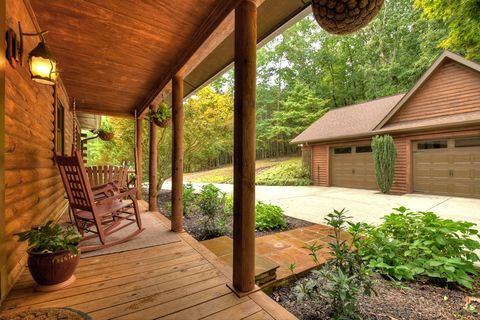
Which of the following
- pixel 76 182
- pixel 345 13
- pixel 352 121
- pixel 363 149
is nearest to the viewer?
pixel 345 13

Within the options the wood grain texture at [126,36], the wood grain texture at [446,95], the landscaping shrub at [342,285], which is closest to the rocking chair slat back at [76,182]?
the wood grain texture at [126,36]

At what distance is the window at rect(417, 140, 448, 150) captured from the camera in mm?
6930

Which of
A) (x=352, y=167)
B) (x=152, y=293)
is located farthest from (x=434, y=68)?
(x=152, y=293)

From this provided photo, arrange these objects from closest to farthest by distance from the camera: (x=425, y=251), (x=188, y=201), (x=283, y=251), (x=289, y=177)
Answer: (x=425, y=251), (x=283, y=251), (x=188, y=201), (x=289, y=177)

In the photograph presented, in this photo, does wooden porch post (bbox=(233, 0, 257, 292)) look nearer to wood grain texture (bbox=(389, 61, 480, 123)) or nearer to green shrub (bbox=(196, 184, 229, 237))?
green shrub (bbox=(196, 184, 229, 237))

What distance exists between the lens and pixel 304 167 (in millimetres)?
11461

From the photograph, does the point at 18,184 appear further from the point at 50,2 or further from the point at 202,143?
the point at 202,143

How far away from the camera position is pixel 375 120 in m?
9.05

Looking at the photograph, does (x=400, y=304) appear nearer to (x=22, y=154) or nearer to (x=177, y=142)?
(x=177, y=142)

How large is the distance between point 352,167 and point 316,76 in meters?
13.4

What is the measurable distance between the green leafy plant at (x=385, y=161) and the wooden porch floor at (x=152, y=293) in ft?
25.1

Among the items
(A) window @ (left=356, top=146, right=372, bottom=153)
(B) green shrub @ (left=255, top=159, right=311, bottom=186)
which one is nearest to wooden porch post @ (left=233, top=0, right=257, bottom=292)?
(A) window @ (left=356, top=146, right=372, bottom=153)

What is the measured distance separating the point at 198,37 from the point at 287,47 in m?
21.6

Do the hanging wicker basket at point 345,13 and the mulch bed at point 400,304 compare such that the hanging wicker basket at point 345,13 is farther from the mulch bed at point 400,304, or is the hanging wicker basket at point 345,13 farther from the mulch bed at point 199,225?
the mulch bed at point 199,225
